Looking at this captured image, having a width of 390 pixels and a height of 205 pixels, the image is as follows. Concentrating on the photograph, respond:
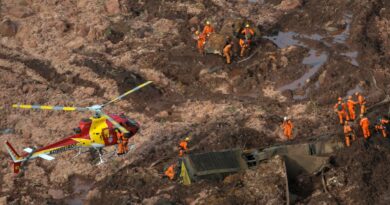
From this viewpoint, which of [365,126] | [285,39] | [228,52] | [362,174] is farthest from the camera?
[285,39]

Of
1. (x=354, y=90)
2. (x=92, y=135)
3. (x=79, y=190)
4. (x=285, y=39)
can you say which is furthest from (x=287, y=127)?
(x=79, y=190)

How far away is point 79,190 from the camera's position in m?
20.0

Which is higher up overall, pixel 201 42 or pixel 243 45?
pixel 201 42

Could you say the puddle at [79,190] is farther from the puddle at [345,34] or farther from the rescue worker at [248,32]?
the puddle at [345,34]

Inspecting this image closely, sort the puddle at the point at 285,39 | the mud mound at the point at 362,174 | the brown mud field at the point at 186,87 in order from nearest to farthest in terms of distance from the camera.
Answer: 1. the mud mound at the point at 362,174
2. the brown mud field at the point at 186,87
3. the puddle at the point at 285,39

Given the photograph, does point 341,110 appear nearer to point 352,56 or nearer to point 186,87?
point 352,56

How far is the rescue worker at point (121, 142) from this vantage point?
1978cm

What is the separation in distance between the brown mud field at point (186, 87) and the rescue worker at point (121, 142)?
50 cm

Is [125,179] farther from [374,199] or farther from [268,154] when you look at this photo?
[374,199]

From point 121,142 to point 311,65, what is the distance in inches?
336

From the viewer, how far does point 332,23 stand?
87.8ft

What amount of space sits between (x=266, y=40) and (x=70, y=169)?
33.4ft

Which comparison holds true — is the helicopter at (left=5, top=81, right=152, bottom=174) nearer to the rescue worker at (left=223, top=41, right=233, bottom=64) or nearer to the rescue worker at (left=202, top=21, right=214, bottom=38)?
the rescue worker at (left=223, top=41, right=233, bottom=64)

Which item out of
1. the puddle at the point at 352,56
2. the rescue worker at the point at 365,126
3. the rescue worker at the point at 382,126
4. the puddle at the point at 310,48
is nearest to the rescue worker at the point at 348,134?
the rescue worker at the point at 365,126
